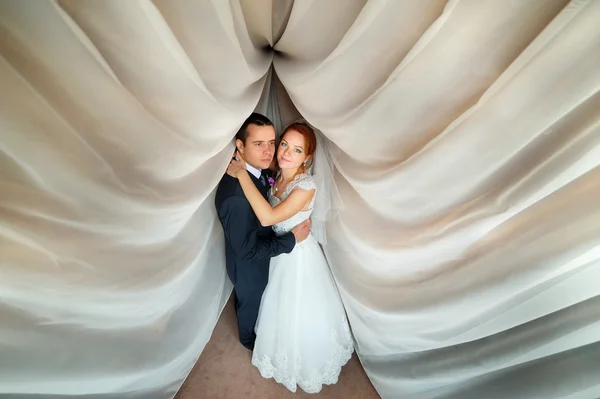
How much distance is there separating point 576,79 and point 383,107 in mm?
411

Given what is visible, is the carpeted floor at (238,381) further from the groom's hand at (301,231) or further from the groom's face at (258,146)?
the groom's face at (258,146)

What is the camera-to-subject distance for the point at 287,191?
139 cm

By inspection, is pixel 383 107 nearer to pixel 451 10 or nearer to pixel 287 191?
pixel 451 10

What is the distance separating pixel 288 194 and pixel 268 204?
0.12 metres

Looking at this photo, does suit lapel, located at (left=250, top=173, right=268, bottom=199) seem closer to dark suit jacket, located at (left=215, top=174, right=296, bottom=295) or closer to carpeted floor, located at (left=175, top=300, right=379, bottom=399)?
dark suit jacket, located at (left=215, top=174, right=296, bottom=295)

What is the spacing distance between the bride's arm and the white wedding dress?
149 millimetres

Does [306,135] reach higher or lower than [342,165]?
higher

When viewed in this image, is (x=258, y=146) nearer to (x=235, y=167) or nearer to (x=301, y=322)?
(x=235, y=167)

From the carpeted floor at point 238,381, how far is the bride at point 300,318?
7 centimetres

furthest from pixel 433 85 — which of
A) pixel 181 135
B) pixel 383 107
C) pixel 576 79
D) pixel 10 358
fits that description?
pixel 10 358

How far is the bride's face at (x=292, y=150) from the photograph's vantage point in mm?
1356

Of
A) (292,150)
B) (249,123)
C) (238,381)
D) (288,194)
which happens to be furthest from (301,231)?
(238,381)

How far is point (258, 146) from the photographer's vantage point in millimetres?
1308

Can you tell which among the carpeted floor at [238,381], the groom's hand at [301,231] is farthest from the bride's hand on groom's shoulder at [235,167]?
the carpeted floor at [238,381]
